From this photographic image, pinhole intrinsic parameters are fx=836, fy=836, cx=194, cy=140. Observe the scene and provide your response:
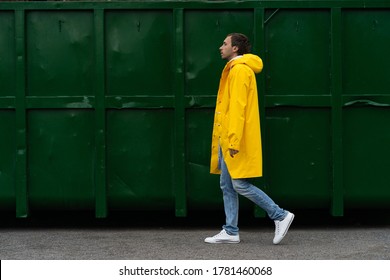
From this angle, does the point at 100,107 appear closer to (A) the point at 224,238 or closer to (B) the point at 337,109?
(A) the point at 224,238

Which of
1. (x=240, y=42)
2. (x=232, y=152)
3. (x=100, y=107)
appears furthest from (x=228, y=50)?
(x=100, y=107)

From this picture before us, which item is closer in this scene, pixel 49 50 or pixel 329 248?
pixel 329 248

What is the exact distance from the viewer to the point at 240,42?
6523mm

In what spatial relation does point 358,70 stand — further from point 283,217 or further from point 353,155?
point 283,217

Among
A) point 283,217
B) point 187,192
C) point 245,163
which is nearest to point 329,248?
point 283,217

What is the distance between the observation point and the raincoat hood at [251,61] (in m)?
6.45

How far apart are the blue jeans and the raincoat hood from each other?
0.72 metres

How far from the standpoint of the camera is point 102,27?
706 centimetres

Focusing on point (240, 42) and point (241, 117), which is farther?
point (240, 42)

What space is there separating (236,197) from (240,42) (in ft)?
4.03

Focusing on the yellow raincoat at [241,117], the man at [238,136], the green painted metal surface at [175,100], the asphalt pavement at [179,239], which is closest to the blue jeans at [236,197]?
the man at [238,136]

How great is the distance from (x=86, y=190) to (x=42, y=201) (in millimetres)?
391

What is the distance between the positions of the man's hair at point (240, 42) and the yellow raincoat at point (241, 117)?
0.06 meters

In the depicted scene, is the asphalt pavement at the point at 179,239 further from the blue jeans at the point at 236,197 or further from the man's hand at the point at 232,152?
the man's hand at the point at 232,152
